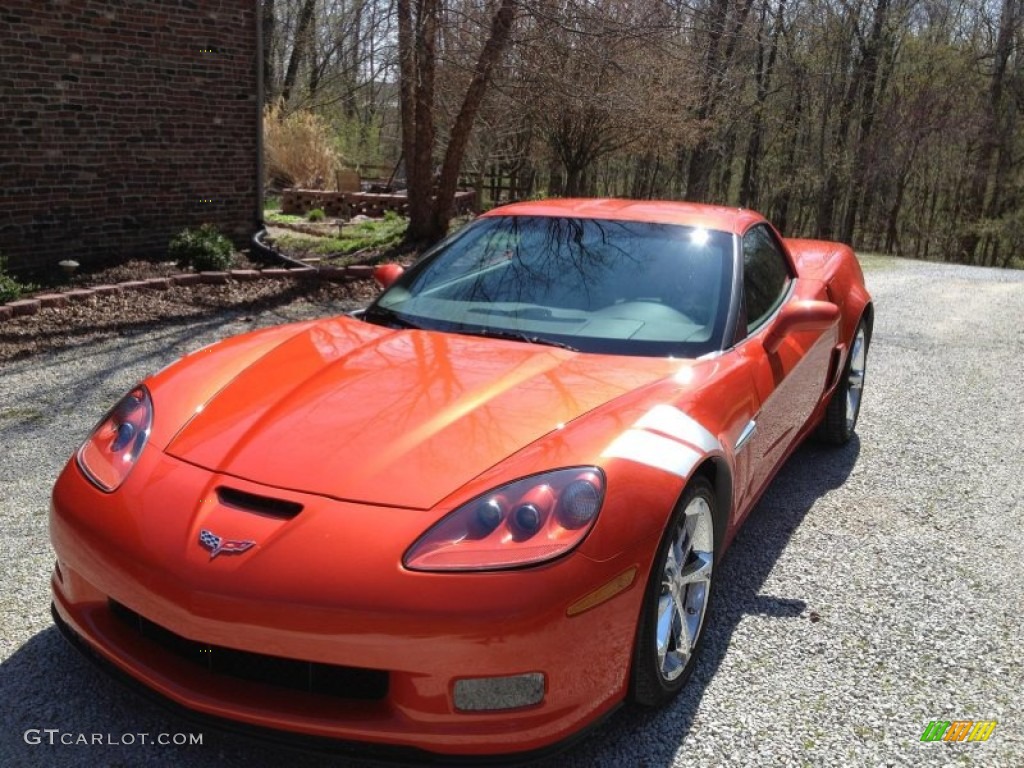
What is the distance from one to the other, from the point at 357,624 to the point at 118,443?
3.52 ft

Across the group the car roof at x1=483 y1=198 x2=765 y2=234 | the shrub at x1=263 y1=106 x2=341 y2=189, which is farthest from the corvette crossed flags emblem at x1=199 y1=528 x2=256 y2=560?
the shrub at x1=263 y1=106 x2=341 y2=189

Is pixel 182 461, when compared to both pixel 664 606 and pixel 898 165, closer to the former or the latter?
pixel 664 606

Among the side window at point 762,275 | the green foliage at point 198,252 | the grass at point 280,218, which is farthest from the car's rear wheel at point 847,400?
the grass at point 280,218

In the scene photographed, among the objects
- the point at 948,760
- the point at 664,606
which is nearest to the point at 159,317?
the point at 664,606

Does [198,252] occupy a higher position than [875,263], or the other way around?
[198,252]

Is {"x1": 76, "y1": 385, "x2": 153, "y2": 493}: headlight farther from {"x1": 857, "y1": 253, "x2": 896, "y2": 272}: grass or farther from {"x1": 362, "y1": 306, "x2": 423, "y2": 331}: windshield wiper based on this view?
{"x1": 857, "y1": 253, "x2": 896, "y2": 272}: grass

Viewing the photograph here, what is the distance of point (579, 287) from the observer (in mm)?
3373

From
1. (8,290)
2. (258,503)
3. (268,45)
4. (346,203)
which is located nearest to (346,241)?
(346,203)

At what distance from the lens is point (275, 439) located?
7.83 ft

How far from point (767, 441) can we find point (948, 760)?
127 centimetres

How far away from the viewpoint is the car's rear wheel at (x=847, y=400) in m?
4.79

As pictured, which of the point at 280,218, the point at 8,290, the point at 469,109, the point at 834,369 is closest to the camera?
the point at 834,369

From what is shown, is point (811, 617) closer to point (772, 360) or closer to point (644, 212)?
point (772, 360)

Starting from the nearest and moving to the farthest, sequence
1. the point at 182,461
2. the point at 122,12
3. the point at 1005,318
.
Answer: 1. the point at 182,461
2. the point at 122,12
3. the point at 1005,318
